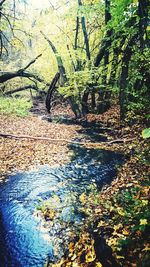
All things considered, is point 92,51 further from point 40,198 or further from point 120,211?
point 120,211

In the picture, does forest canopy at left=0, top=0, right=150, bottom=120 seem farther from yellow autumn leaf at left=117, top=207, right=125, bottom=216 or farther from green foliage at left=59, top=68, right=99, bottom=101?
yellow autumn leaf at left=117, top=207, right=125, bottom=216

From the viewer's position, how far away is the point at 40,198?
6.40 metres

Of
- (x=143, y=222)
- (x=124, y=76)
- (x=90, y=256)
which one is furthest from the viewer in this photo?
(x=124, y=76)

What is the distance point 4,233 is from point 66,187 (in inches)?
88.9

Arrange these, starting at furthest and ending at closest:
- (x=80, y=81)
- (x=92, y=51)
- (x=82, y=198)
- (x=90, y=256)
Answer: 1. (x=92, y=51)
2. (x=80, y=81)
3. (x=82, y=198)
4. (x=90, y=256)

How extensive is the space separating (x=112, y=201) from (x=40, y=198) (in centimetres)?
193

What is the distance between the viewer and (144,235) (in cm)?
374

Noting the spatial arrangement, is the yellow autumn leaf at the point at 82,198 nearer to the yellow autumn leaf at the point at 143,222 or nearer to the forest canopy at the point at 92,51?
the yellow autumn leaf at the point at 143,222

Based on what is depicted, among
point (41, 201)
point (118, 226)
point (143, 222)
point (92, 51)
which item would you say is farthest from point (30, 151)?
point (92, 51)

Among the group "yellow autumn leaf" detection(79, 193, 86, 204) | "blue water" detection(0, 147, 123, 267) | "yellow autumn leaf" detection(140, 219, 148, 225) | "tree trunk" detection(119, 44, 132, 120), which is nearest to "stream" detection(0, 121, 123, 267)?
"blue water" detection(0, 147, 123, 267)

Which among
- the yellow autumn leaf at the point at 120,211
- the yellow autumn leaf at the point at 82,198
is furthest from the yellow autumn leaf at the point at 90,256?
the yellow autumn leaf at the point at 82,198

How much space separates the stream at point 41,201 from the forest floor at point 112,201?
1.10 feet

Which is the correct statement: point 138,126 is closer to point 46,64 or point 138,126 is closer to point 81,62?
point 81,62

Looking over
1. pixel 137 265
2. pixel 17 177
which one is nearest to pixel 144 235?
pixel 137 265
